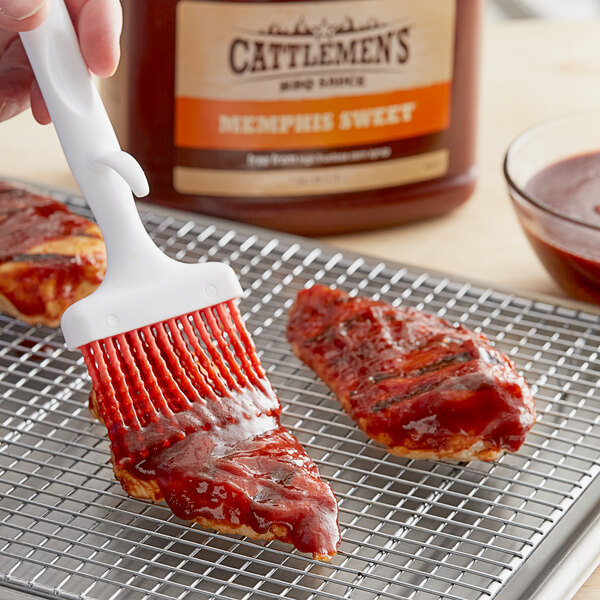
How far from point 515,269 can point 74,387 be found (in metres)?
0.86

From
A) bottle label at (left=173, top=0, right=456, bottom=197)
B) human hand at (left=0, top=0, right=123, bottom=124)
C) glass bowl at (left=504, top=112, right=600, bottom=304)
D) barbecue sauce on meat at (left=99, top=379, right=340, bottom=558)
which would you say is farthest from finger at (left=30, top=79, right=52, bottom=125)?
glass bowl at (left=504, top=112, right=600, bottom=304)

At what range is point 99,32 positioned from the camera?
148cm

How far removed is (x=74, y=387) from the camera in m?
1.57

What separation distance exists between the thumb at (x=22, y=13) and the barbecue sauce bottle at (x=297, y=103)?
0.51 meters

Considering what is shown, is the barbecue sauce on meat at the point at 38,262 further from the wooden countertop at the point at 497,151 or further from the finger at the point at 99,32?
the wooden countertop at the point at 497,151

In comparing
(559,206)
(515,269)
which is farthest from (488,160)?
(559,206)

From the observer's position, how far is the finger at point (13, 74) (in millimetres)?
1771

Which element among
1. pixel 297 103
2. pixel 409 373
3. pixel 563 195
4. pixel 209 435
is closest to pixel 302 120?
pixel 297 103

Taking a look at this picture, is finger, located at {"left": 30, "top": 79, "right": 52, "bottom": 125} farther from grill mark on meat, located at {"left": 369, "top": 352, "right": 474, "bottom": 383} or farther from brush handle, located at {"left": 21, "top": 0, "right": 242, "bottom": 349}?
grill mark on meat, located at {"left": 369, "top": 352, "right": 474, "bottom": 383}

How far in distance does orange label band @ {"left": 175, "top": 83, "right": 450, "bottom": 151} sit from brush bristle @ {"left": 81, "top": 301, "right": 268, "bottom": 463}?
59cm

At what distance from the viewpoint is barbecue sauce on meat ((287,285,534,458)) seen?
1.41m

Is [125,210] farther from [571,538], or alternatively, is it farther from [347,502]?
[571,538]

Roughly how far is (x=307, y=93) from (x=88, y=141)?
65 cm

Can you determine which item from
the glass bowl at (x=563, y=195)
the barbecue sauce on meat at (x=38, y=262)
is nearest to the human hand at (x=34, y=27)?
the barbecue sauce on meat at (x=38, y=262)
